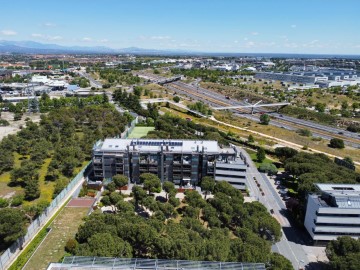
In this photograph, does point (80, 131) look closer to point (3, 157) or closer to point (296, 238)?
point (3, 157)

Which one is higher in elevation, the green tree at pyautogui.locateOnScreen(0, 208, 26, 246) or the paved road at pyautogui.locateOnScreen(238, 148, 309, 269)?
the green tree at pyautogui.locateOnScreen(0, 208, 26, 246)

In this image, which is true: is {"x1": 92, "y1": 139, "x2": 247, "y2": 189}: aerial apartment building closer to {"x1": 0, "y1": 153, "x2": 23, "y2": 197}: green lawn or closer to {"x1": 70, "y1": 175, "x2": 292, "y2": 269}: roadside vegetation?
{"x1": 70, "y1": 175, "x2": 292, "y2": 269}: roadside vegetation

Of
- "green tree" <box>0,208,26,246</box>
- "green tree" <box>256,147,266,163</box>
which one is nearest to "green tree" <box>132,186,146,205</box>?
"green tree" <box>0,208,26,246</box>

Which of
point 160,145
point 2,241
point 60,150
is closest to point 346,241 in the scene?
point 160,145

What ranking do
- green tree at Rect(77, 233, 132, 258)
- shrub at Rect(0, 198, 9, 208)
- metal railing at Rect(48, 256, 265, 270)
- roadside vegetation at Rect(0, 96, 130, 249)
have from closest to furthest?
metal railing at Rect(48, 256, 265, 270), green tree at Rect(77, 233, 132, 258), shrub at Rect(0, 198, 9, 208), roadside vegetation at Rect(0, 96, 130, 249)

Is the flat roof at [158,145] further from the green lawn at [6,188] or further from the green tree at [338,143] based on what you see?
the green tree at [338,143]

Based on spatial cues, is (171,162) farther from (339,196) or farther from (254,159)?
(339,196)
